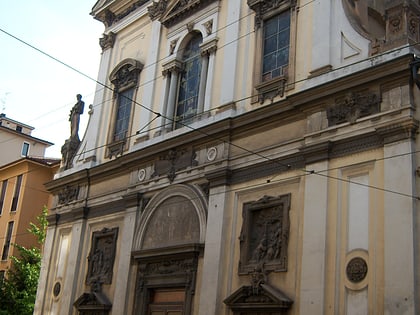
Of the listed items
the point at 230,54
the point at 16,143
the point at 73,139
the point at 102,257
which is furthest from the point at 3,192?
the point at 230,54

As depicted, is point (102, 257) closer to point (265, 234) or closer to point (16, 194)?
point (265, 234)

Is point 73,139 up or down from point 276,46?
down

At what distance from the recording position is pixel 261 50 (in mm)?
15898

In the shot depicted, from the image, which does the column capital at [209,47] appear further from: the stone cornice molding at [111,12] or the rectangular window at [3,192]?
the rectangular window at [3,192]

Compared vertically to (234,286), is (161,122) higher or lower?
higher

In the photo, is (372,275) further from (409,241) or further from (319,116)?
(319,116)

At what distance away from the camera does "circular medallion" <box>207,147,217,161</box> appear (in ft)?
51.9

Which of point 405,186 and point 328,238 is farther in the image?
point 328,238

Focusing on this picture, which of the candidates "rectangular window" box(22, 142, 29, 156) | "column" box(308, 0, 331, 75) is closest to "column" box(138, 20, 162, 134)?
"column" box(308, 0, 331, 75)

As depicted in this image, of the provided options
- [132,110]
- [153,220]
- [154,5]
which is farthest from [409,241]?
[154,5]

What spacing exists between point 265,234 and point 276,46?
15.7 feet

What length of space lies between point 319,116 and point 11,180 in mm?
24486

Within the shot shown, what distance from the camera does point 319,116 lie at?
1337 cm

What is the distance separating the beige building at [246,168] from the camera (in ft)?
38.7
